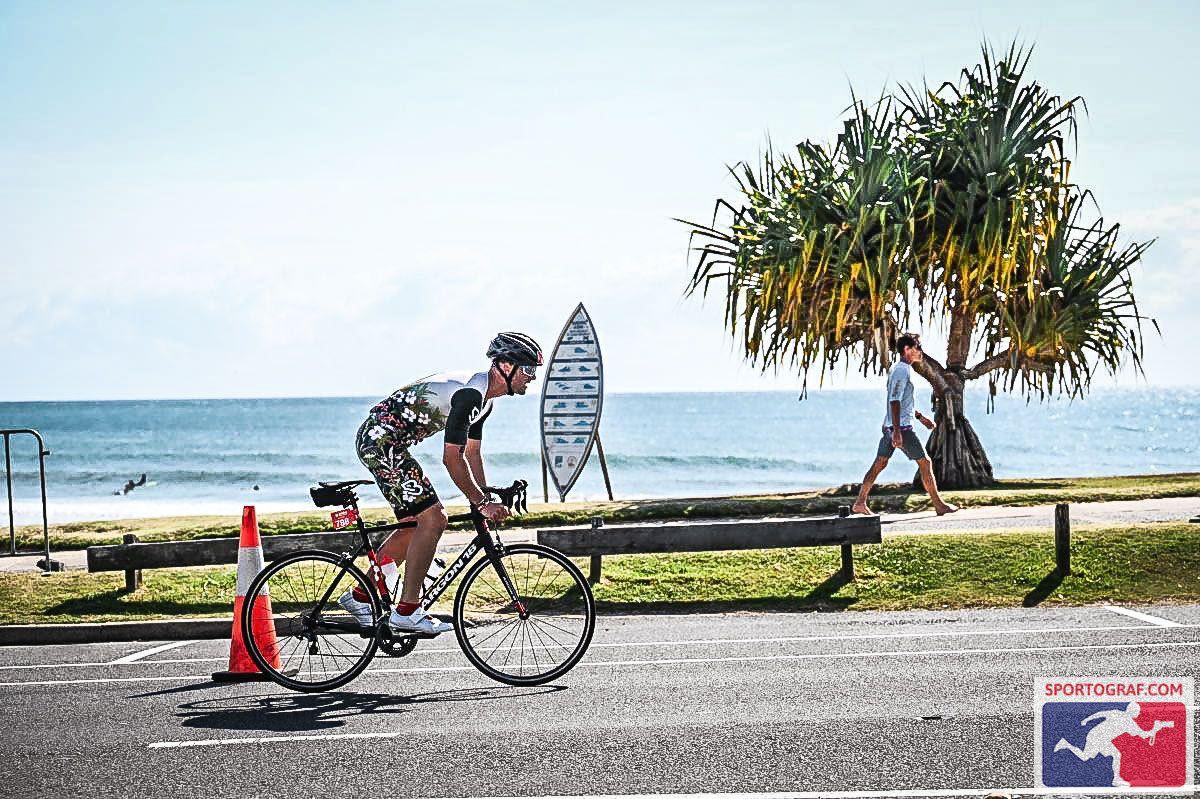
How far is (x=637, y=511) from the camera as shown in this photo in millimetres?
18281

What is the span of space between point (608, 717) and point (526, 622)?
1.57 meters

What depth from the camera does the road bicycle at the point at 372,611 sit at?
8117 mm

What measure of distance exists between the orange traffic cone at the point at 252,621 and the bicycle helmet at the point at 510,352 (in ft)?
5.73

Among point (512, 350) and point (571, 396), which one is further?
point (571, 396)

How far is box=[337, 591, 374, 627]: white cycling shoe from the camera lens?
Answer: 8.21 meters

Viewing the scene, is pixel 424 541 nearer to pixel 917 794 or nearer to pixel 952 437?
pixel 917 794

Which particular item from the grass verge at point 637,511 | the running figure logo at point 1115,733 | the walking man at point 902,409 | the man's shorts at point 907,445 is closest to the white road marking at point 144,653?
the grass verge at point 637,511

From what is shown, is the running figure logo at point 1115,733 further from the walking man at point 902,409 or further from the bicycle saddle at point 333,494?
the walking man at point 902,409

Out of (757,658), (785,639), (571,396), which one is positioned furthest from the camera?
(571,396)

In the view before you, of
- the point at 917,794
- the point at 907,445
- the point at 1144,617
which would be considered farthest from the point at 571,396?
the point at 917,794

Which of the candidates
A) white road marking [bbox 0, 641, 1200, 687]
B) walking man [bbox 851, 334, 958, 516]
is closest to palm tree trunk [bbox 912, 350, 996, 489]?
walking man [bbox 851, 334, 958, 516]

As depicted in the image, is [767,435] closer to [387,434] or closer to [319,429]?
[319,429]

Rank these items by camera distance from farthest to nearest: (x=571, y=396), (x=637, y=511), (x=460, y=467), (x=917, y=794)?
(x=571, y=396) < (x=637, y=511) < (x=460, y=467) < (x=917, y=794)

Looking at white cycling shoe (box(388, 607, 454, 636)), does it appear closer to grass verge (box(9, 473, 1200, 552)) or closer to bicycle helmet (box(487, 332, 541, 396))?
bicycle helmet (box(487, 332, 541, 396))
